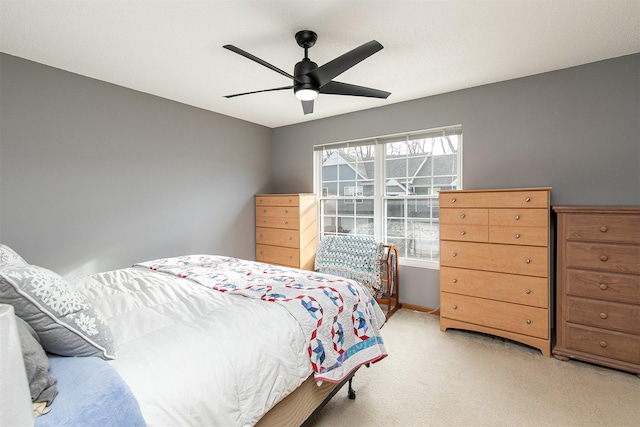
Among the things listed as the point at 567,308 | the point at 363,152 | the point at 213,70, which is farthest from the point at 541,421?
the point at 213,70

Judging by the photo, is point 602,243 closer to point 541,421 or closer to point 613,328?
point 613,328

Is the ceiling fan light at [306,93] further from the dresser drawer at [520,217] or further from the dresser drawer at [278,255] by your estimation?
the dresser drawer at [278,255]

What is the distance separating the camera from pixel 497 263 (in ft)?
9.05

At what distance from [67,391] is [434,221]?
344 centimetres

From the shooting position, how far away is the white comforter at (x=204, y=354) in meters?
1.02

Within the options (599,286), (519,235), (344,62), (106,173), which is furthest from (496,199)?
(106,173)

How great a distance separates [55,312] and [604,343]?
3.39 meters

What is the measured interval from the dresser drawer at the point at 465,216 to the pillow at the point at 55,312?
2.78m

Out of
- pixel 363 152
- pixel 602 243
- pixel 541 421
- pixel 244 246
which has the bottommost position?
pixel 541 421

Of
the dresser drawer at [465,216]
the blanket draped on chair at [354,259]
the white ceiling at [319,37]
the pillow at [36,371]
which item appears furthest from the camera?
the blanket draped on chair at [354,259]

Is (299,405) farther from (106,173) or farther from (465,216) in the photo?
(106,173)

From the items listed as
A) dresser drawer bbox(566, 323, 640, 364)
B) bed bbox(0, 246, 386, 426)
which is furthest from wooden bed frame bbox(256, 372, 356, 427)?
dresser drawer bbox(566, 323, 640, 364)

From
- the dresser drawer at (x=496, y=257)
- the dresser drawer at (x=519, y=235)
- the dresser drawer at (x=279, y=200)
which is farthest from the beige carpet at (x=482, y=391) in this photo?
the dresser drawer at (x=279, y=200)

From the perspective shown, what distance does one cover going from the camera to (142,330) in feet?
4.23
